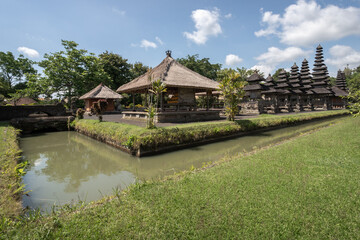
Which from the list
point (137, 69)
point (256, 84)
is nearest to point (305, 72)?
point (256, 84)

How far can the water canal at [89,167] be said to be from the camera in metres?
4.81

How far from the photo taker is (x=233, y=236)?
240cm

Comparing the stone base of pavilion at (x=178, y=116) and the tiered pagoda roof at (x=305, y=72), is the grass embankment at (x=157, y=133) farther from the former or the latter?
the tiered pagoda roof at (x=305, y=72)

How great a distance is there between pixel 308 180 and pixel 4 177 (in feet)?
20.9

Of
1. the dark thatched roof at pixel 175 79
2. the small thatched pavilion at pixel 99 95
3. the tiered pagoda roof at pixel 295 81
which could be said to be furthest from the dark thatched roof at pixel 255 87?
the small thatched pavilion at pixel 99 95

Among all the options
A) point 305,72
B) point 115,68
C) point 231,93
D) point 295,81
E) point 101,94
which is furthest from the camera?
point 305,72

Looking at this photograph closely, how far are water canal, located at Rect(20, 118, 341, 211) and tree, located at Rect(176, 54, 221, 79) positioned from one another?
33.9 meters

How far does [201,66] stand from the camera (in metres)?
44.0

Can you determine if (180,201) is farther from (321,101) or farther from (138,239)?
(321,101)

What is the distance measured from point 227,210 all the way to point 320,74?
160ft

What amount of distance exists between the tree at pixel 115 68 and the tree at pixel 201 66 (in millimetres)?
13261

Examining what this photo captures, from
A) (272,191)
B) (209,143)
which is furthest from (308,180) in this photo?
(209,143)

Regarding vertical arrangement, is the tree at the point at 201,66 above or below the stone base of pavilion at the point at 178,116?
above

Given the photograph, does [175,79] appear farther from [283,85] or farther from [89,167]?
[283,85]
